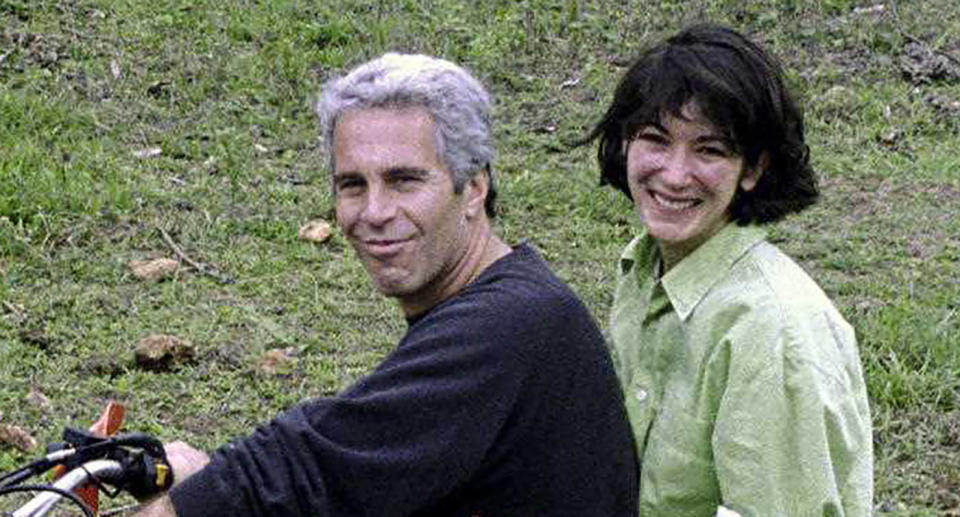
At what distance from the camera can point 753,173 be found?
3.42m

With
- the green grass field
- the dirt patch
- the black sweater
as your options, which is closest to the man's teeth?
the black sweater

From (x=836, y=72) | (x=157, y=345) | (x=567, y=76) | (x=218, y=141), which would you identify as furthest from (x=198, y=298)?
(x=836, y=72)

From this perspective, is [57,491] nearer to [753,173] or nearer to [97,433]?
[97,433]

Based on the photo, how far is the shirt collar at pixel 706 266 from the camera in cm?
324

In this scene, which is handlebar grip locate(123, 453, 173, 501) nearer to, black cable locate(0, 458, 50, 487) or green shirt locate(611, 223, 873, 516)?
black cable locate(0, 458, 50, 487)

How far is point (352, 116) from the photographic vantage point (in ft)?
9.54

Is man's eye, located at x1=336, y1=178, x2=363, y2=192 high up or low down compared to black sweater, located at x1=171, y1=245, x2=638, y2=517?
up

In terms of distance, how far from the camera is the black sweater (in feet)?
8.55

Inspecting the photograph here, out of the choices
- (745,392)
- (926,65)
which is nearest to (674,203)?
(745,392)

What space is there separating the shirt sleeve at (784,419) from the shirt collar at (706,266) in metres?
0.18

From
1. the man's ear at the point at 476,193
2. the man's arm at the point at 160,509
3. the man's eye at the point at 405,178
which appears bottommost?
the man's arm at the point at 160,509

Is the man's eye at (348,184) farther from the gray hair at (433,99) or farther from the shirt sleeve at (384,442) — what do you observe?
the shirt sleeve at (384,442)

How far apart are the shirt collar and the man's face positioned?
0.49 meters

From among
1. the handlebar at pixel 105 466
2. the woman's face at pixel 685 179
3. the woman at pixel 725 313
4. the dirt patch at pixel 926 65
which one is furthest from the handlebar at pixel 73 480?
→ the dirt patch at pixel 926 65
